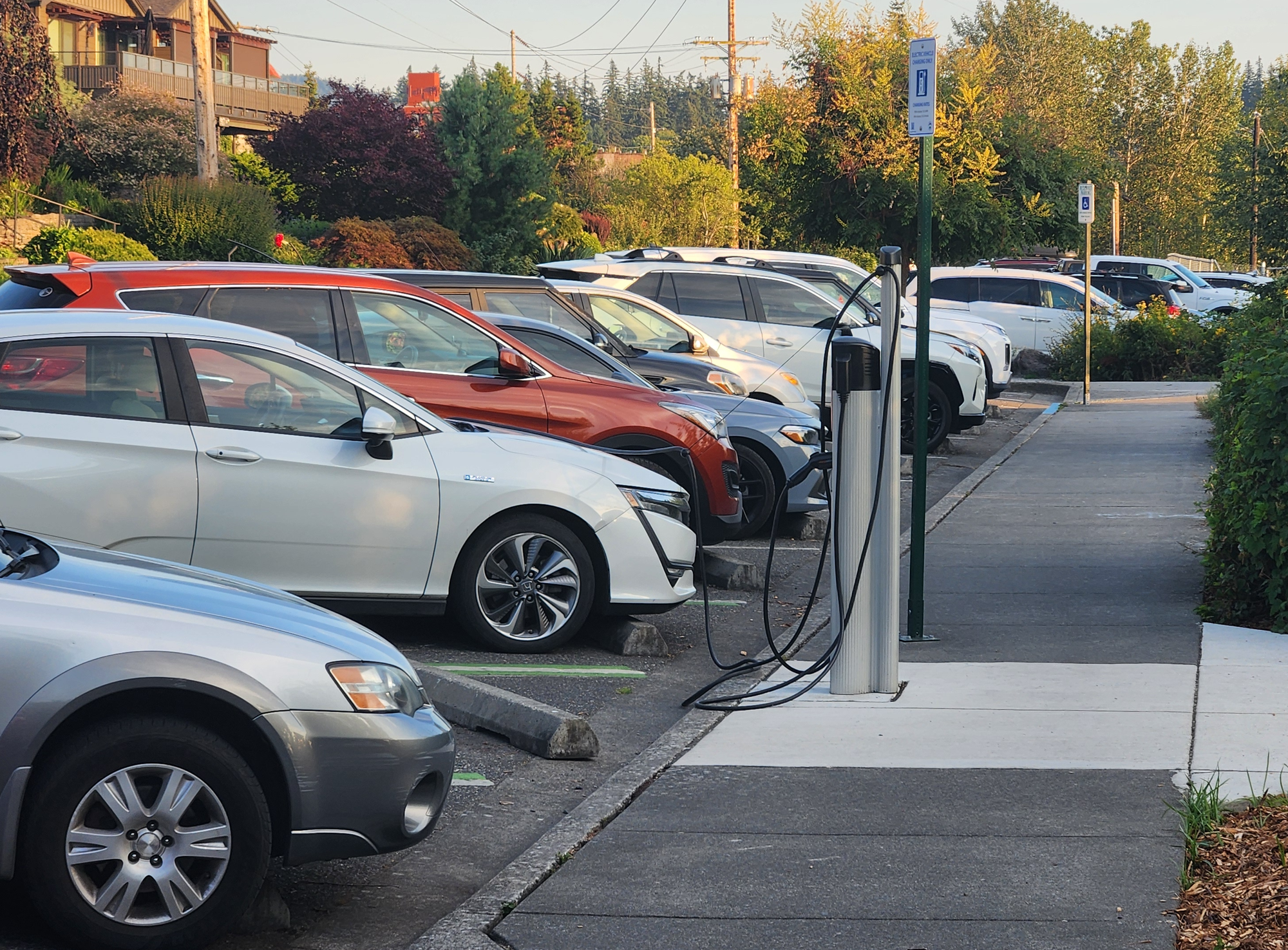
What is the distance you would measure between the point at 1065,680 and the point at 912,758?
59.3 inches

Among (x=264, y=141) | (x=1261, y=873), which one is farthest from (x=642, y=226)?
(x=1261, y=873)

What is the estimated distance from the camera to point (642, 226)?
48.4 metres

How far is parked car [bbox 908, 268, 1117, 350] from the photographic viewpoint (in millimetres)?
25953

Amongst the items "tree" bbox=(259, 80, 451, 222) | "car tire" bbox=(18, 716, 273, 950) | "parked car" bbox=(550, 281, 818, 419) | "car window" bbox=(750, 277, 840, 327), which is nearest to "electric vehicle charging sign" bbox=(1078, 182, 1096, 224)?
"car window" bbox=(750, 277, 840, 327)

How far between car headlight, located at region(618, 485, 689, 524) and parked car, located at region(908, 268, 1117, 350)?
18.6 m

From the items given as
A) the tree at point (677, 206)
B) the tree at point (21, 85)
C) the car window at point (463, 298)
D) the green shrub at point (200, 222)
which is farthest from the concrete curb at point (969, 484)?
the tree at point (677, 206)

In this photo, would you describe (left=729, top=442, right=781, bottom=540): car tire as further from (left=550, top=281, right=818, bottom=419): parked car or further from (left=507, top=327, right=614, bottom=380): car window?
(left=550, top=281, right=818, bottom=419): parked car

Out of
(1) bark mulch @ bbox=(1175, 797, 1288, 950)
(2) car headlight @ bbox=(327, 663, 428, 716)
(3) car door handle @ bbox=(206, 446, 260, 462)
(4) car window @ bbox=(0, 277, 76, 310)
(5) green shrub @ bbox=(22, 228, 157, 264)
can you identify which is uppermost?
(5) green shrub @ bbox=(22, 228, 157, 264)

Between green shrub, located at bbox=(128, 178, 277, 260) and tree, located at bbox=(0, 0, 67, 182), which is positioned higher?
tree, located at bbox=(0, 0, 67, 182)

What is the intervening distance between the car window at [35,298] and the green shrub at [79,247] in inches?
705

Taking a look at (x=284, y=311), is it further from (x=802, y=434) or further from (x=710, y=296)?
(x=710, y=296)

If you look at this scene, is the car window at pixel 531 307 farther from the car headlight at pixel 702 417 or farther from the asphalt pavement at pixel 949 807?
the asphalt pavement at pixel 949 807

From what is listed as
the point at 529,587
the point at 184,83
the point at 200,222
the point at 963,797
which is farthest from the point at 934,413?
the point at 184,83

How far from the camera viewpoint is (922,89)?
782 centimetres
